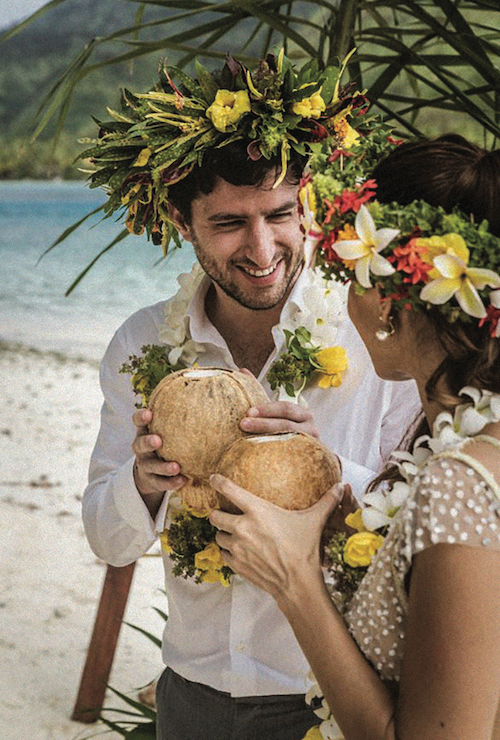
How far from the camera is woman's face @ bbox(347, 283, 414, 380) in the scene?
53.7 inches

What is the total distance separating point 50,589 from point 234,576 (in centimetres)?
343

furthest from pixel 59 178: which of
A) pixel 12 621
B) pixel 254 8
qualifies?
pixel 254 8

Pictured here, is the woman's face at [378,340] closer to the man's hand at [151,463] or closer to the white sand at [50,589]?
the man's hand at [151,463]

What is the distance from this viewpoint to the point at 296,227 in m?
2.14

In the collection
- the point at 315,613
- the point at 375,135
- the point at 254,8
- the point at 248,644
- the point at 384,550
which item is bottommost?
the point at 248,644

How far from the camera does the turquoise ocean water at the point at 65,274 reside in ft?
44.6

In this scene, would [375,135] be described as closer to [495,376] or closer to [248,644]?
[495,376]

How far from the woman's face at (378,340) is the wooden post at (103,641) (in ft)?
6.74

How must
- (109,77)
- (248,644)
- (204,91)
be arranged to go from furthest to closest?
1. (109,77)
2. (204,91)
3. (248,644)

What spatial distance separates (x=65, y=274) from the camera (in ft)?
59.4

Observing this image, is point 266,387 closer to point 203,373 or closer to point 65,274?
point 203,373

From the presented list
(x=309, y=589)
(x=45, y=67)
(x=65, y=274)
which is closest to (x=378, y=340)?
(x=309, y=589)

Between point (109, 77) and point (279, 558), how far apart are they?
62.8ft

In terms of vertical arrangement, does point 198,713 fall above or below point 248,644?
below
